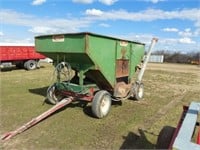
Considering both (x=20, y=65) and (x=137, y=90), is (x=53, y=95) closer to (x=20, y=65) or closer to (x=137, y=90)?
(x=137, y=90)

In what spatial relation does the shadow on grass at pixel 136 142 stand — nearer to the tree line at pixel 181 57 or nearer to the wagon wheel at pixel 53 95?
the wagon wheel at pixel 53 95

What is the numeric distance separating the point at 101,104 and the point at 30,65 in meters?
13.9

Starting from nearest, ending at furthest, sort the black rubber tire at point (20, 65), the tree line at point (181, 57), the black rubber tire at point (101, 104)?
the black rubber tire at point (101, 104) < the black rubber tire at point (20, 65) < the tree line at point (181, 57)

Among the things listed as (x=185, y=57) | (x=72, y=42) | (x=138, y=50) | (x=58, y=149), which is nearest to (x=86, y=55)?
(x=72, y=42)

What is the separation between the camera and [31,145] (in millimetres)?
4410

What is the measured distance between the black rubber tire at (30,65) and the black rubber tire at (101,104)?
13.6 meters

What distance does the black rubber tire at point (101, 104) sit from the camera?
5.89 metres

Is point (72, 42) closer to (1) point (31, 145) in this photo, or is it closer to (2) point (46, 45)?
(2) point (46, 45)

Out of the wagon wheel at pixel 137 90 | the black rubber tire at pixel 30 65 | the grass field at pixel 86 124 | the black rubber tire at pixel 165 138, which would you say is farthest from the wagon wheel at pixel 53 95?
the black rubber tire at pixel 30 65

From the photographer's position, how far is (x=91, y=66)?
19.4 feet

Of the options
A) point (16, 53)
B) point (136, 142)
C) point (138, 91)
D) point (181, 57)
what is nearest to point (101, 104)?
point (136, 142)

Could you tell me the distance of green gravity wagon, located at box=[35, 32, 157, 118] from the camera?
5723 mm

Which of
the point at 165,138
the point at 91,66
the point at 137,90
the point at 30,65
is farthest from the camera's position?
the point at 30,65

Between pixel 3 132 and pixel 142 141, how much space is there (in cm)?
295
